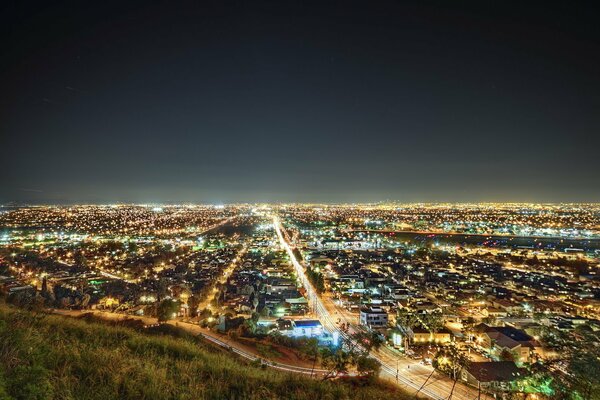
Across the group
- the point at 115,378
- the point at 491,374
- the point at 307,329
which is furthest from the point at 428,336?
the point at 115,378

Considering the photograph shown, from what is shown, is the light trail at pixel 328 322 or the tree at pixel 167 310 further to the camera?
the tree at pixel 167 310

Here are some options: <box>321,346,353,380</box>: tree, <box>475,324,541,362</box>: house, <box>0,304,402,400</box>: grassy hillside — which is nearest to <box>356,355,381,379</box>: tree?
<box>321,346,353,380</box>: tree

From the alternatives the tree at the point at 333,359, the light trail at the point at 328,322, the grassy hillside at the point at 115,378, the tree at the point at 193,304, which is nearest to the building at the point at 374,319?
the light trail at the point at 328,322

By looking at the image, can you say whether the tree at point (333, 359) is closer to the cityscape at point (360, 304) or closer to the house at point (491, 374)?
the cityscape at point (360, 304)

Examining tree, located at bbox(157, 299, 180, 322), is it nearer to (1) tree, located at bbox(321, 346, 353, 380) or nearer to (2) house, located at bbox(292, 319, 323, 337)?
(2) house, located at bbox(292, 319, 323, 337)

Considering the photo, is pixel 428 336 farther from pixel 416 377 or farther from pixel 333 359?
pixel 333 359

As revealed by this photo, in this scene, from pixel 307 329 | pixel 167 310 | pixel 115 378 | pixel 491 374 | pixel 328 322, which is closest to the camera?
pixel 115 378

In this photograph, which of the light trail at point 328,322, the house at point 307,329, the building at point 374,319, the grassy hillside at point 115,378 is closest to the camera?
the grassy hillside at point 115,378
